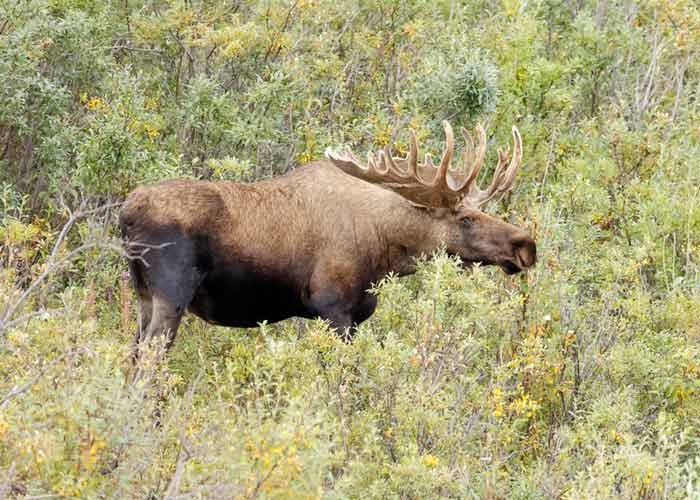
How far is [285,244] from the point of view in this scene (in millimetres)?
9008

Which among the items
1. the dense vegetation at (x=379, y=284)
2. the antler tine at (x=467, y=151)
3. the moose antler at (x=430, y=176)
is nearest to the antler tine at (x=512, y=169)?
the moose antler at (x=430, y=176)

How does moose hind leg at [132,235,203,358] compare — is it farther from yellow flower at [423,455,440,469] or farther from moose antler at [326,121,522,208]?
yellow flower at [423,455,440,469]

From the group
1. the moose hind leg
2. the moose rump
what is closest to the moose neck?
the moose rump

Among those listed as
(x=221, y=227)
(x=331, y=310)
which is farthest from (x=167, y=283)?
(x=331, y=310)

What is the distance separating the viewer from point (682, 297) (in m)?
9.49

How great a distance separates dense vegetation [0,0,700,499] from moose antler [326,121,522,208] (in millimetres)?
496

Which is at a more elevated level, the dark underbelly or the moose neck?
the moose neck

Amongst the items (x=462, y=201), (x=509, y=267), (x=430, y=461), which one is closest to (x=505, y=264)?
(x=509, y=267)

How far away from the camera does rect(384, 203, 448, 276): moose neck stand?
30.8 ft

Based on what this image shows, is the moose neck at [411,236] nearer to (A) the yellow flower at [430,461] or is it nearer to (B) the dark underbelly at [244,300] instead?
(B) the dark underbelly at [244,300]

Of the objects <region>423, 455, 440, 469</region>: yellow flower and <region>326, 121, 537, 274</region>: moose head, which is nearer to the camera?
<region>423, 455, 440, 469</region>: yellow flower

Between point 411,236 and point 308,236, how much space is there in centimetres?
80

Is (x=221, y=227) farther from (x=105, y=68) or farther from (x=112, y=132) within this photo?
(x=105, y=68)

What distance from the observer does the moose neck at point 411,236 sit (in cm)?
939
